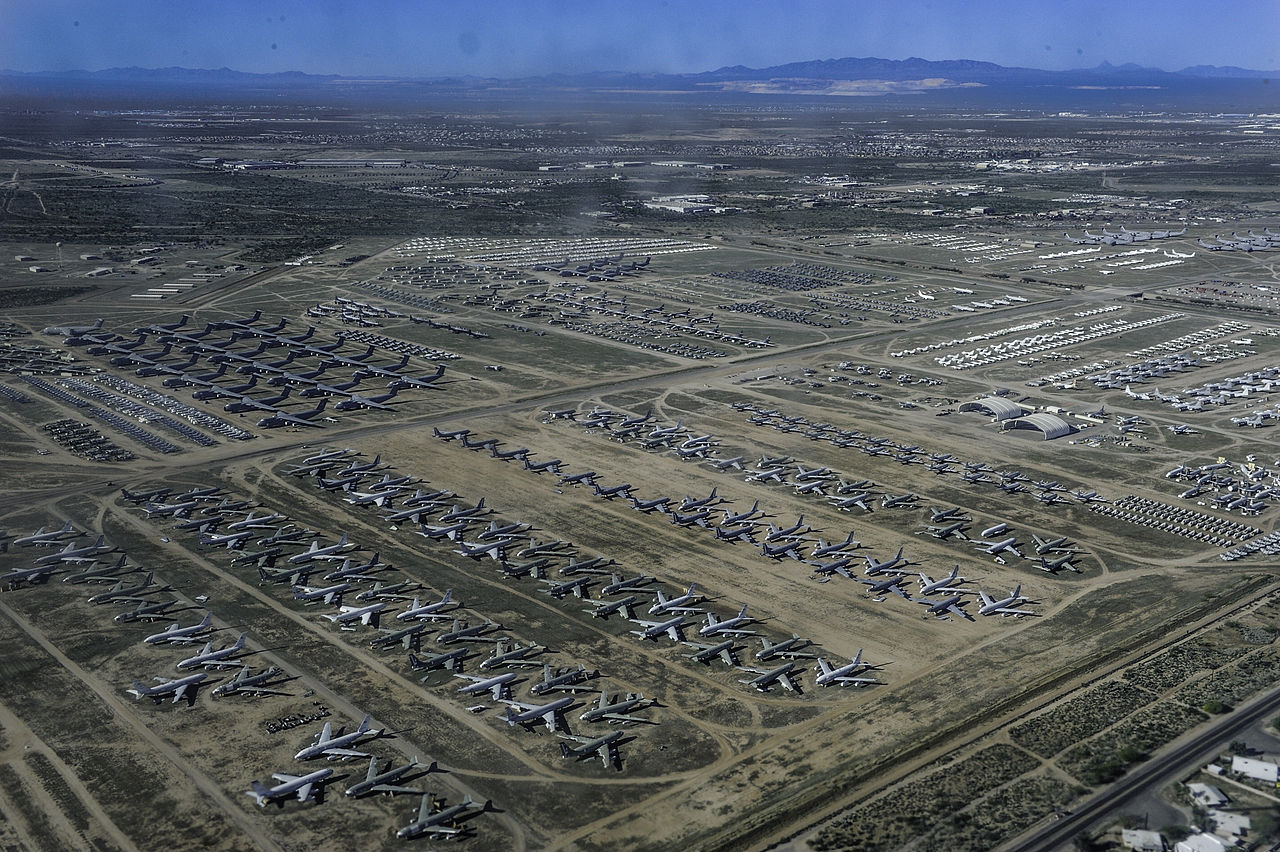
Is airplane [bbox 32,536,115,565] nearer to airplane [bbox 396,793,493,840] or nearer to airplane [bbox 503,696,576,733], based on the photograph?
airplane [bbox 503,696,576,733]

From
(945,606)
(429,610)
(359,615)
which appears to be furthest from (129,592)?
(945,606)

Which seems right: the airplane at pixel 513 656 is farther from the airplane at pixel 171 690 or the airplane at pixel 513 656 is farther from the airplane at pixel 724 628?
the airplane at pixel 171 690

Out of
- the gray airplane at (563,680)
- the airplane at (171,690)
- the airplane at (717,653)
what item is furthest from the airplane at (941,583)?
the airplane at (171,690)

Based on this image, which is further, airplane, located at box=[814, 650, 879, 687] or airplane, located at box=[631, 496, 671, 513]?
airplane, located at box=[631, 496, 671, 513]

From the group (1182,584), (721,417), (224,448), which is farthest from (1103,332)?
(224,448)

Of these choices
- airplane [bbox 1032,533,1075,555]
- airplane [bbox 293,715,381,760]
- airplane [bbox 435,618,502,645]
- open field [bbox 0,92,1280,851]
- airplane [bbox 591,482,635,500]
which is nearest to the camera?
open field [bbox 0,92,1280,851]

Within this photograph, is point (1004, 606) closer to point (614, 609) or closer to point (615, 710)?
point (614, 609)

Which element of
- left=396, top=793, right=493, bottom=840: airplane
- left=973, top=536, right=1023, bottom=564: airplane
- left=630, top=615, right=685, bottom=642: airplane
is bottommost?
left=396, top=793, right=493, bottom=840: airplane

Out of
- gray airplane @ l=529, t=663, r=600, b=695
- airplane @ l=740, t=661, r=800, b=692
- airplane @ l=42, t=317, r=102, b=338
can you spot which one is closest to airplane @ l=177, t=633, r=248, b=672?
gray airplane @ l=529, t=663, r=600, b=695
